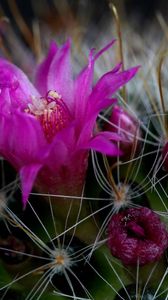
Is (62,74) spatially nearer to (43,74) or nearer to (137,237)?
(43,74)

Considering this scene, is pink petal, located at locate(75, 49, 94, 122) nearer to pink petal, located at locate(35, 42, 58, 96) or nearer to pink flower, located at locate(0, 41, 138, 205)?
pink flower, located at locate(0, 41, 138, 205)

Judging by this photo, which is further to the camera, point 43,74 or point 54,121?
point 43,74

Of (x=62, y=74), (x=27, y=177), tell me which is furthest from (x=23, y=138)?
(x=62, y=74)

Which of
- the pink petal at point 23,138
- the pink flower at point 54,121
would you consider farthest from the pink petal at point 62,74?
the pink petal at point 23,138

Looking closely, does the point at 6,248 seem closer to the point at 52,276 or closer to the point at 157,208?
the point at 52,276

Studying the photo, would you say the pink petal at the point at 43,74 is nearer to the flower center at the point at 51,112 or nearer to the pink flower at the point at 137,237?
the flower center at the point at 51,112

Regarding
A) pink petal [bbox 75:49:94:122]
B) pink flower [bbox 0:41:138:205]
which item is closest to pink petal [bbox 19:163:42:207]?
pink flower [bbox 0:41:138:205]

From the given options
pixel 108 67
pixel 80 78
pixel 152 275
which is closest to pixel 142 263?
pixel 152 275

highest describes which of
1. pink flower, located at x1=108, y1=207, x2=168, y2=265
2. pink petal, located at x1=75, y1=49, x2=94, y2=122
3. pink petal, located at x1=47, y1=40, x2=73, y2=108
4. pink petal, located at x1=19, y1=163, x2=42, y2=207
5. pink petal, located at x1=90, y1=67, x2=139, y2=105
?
pink petal, located at x1=47, y1=40, x2=73, y2=108
